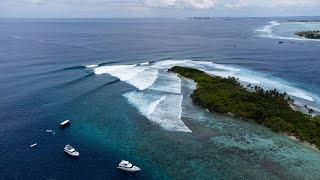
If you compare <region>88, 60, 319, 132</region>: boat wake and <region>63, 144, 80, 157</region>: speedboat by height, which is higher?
<region>88, 60, 319, 132</region>: boat wake

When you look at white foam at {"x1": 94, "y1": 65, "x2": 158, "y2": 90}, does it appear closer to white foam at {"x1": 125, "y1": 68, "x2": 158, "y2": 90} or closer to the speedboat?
white foam at {"x1": 125, "y1": 68, "x2": 158, "y2": 90}

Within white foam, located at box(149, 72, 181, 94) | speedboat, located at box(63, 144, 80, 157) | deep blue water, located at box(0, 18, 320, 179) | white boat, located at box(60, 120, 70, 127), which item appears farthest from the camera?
white foam, located at box(149, 72, 181, 94)

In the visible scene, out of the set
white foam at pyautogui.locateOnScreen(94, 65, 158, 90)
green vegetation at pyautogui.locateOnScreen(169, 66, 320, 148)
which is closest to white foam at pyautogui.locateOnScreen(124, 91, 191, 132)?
green vegetation at pyautogui.locateOnScreen(169, 66, 320, 148)

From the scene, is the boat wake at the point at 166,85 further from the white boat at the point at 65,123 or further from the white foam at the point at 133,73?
the white boat at the point at 65,123

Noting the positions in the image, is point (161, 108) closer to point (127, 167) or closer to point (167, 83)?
point (167, 83)

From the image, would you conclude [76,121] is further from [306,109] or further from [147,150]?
[306,109]

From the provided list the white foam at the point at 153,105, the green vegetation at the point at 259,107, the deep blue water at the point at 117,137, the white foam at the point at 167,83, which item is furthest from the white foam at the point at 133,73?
the green vegetation at the point at 259,107
